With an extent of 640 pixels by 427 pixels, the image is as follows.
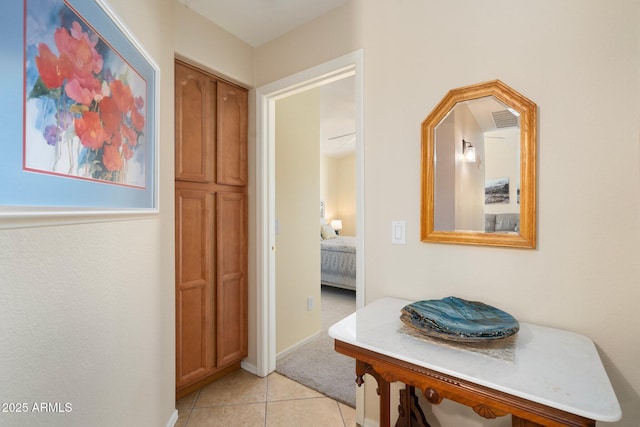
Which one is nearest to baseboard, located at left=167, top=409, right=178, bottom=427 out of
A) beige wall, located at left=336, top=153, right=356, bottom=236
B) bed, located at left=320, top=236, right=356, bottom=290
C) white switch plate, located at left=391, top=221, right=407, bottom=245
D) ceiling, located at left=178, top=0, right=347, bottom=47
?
white switch plate, located at left=391, top=221, right=407, bottom=245

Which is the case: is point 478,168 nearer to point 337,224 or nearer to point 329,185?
point 337,224

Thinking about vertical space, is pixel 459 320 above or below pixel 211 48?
below

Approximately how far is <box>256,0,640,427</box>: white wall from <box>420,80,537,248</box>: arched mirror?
46 millimetres

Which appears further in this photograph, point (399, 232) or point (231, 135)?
point (231, 135)

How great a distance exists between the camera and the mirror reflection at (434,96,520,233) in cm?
124

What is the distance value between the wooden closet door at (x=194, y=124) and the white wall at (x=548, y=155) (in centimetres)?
118

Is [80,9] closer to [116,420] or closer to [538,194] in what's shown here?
[116,420]

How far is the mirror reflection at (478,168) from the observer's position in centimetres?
124

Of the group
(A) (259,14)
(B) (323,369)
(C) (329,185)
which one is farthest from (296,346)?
(C) (329,185)

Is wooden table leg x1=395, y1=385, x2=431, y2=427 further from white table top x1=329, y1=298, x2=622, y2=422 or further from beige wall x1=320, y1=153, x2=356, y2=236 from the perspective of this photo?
beige wall x1=320, y1=153, x2=356, y2=236

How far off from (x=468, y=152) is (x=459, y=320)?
785mm

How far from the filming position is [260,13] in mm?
1845

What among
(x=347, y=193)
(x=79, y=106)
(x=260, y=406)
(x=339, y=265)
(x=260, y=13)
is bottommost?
(x=260, y=406)

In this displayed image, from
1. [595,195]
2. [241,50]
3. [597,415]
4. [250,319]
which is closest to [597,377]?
[597,415]
